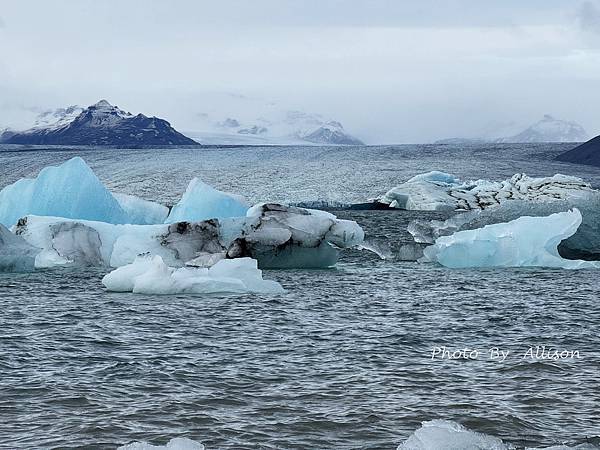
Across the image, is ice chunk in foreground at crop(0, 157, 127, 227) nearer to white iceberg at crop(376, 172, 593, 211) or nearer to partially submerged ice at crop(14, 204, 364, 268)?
partially submerged ice at crop(14, 204, 364, 268)

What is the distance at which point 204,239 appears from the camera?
18.4 metres

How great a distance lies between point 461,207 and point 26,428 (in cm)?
3370

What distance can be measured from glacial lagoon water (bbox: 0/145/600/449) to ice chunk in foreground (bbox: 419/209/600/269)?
2.74 ft

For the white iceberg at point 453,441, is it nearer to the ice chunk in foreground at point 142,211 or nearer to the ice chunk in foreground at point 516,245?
the ice chunk in foreground at point 516,245

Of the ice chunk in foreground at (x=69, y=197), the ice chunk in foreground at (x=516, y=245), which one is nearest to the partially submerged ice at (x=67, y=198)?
the ice chunk in foreground at (x=69, y=197)

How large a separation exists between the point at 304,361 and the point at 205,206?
43.8ft

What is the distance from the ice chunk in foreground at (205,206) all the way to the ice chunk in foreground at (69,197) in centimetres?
168

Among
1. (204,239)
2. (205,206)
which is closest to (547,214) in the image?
(205,206)

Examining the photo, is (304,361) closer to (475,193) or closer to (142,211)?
(142,211)

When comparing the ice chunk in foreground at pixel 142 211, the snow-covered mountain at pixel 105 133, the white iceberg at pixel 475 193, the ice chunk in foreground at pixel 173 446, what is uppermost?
the snow-covered mountain at pixel 105 133

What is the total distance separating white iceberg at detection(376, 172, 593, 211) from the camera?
37.5 m

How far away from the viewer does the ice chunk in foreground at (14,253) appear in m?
17.5

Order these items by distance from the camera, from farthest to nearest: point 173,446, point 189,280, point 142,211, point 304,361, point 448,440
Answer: point 142,211, point 189,280, point 304,361, point 448,440, point 173,446

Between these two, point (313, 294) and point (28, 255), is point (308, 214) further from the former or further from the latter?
point (28, 255)
